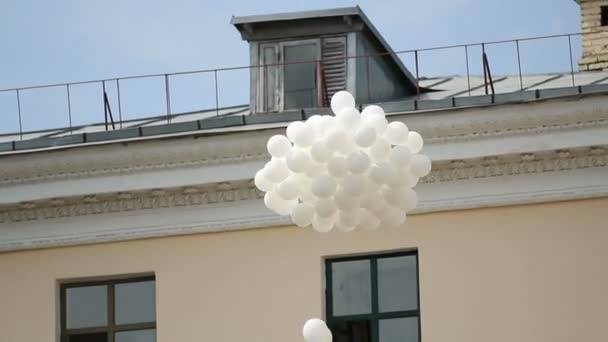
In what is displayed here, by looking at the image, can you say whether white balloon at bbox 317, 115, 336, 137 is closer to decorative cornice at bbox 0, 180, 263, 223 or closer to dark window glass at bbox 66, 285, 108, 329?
decorative cornice at bbox 0, 180, 263, 223

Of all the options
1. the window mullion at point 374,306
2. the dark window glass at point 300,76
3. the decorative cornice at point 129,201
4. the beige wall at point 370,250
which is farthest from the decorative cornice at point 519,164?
the dark window glass at point 300,76

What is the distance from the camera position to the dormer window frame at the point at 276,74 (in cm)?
2861

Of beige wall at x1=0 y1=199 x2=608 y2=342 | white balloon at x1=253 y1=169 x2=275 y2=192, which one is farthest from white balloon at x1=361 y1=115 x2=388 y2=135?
beige wall at x1=0 y1=199 x2=608 y2=342

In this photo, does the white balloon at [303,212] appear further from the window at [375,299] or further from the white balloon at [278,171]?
the window at [375,299]

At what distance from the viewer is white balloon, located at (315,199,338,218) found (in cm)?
2214

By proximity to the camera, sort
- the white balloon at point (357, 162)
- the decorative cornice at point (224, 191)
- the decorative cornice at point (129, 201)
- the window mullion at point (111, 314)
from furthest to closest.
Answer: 1. the window mullion at point (111, 314)
2. the decorative cornice at point (129, 201)
3. the decorative cornice at point (224, 191)
4. the white balloon at point (357, 162)

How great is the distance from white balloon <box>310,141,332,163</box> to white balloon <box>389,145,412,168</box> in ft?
1.78

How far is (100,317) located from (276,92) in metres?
3.08

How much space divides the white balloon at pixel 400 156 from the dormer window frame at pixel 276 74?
20.3 feet

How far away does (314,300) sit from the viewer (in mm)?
26641

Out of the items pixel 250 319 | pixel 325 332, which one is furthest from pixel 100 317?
pixel 325 332

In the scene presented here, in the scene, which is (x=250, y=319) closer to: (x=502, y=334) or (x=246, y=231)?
(x=246, y=231)

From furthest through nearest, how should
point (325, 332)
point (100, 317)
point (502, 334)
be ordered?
point (100, 317) → point (502, 334) → point (325, 332)

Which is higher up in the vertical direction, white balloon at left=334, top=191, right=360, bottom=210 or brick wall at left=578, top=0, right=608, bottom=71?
brick wall at left=578, top=0, right=608, bottom=71
